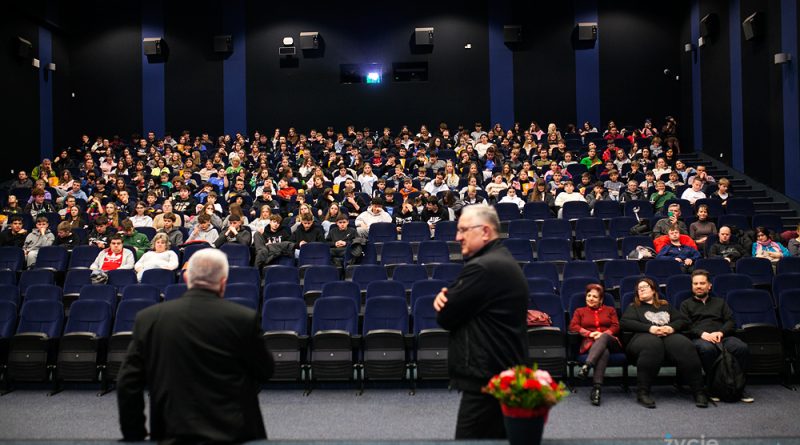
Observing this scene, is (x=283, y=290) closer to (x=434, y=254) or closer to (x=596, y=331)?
(x=434, y=254)

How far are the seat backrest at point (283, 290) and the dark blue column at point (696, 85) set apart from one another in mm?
11836

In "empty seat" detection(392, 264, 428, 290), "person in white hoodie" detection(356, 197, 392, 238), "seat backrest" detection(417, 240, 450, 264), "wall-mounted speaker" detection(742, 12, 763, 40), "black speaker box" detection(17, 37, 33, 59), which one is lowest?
"empty seat" detection(392, 264, 428, 290)

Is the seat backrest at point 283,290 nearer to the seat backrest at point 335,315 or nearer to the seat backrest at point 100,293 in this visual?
the seat backrest at point 335,315

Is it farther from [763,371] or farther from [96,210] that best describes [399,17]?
[763,371]

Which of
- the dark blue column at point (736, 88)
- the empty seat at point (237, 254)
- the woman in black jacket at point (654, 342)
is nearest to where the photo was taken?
the woman in black jacket at point (654, 342)

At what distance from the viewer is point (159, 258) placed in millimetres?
7812

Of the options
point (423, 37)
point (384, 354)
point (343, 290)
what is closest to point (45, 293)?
point (343, 290)

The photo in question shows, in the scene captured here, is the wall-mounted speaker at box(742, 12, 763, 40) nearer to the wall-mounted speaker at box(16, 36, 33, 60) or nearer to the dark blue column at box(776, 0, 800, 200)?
the dark blue column at box(776, 0, 800, 200)

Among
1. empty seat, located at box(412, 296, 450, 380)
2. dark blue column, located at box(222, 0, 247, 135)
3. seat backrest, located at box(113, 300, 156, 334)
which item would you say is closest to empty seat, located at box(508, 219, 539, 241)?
empty seat, located at box(412, 296, 450, 380)

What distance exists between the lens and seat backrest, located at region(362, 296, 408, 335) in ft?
20.8

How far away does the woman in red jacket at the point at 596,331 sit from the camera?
5746mm

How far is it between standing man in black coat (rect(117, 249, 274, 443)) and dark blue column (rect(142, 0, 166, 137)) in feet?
53.9

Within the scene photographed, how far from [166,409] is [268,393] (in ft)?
12.9

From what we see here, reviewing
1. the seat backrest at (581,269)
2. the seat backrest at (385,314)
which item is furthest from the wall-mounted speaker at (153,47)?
the seat backrest at (581,269)
